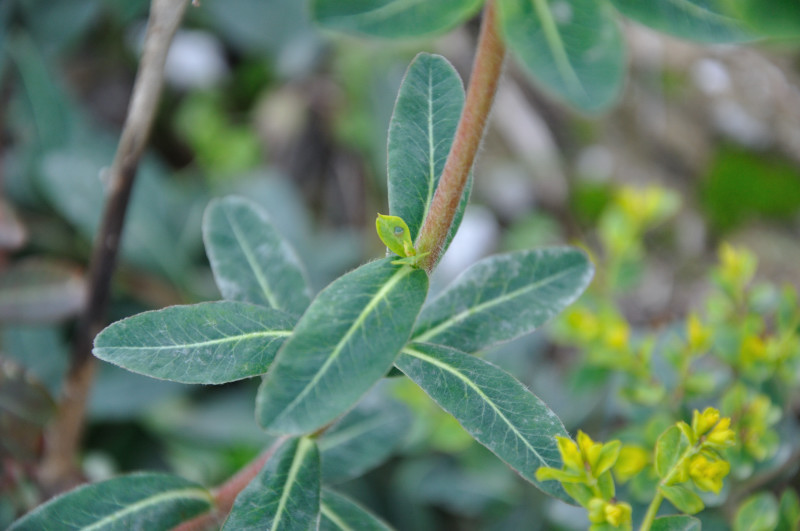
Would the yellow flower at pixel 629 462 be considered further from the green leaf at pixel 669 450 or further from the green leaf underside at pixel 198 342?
the green leaf underside at pixel 198 342

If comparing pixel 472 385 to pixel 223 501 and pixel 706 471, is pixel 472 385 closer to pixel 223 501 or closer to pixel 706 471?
pixel 706 471

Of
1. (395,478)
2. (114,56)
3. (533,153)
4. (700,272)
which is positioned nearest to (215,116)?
(114,56)

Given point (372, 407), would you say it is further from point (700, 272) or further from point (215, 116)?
point (700, 272)

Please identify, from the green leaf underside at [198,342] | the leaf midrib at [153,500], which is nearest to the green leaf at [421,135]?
the green leaf underside at [198,342]

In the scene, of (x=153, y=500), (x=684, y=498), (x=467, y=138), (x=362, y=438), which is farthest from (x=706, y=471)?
(x=153, y=500)

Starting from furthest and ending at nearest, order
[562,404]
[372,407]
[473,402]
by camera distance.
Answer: [562,404]
[372,407]
[473,402]
